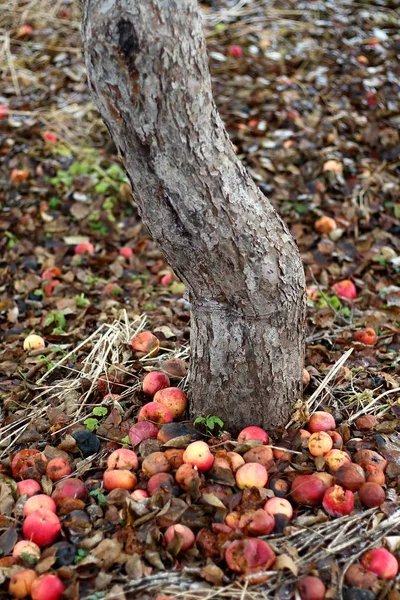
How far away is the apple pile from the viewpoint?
6.50ft

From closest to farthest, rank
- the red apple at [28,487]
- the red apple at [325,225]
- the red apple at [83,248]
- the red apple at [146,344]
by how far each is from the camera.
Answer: the red apple at [28,487] → the red apple at [146,344] → the red apple at [83,248] → the red apple at [325,225]

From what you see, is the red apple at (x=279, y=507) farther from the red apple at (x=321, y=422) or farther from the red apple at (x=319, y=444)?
the red apple at (x=321, y=422)

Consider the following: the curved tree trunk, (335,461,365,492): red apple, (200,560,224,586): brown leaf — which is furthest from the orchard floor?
the curved tree trunk

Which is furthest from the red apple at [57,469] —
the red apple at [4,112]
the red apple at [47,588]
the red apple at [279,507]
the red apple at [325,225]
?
the red apple at [4,112]

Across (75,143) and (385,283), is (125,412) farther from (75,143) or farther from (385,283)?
(75,143)

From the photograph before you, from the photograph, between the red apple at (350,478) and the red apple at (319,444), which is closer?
the red apple at (350,478)

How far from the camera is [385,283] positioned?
159 inches

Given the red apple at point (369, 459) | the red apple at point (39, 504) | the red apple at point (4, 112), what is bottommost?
the red apple at point (369, 459)

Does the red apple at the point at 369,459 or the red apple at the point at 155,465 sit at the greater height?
the red apple at the point at 155,465

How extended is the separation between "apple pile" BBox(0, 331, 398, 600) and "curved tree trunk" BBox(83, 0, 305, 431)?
0.18m

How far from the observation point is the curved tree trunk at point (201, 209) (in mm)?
1793

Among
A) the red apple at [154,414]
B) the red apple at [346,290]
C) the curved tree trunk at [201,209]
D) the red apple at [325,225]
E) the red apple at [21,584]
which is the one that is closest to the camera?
the curved tree trunk at [201,209]

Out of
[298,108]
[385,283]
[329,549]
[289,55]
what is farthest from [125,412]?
[289,55]

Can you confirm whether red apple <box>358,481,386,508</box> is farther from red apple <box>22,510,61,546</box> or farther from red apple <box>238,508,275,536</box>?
red apple <box>22,510,61,546</box>
